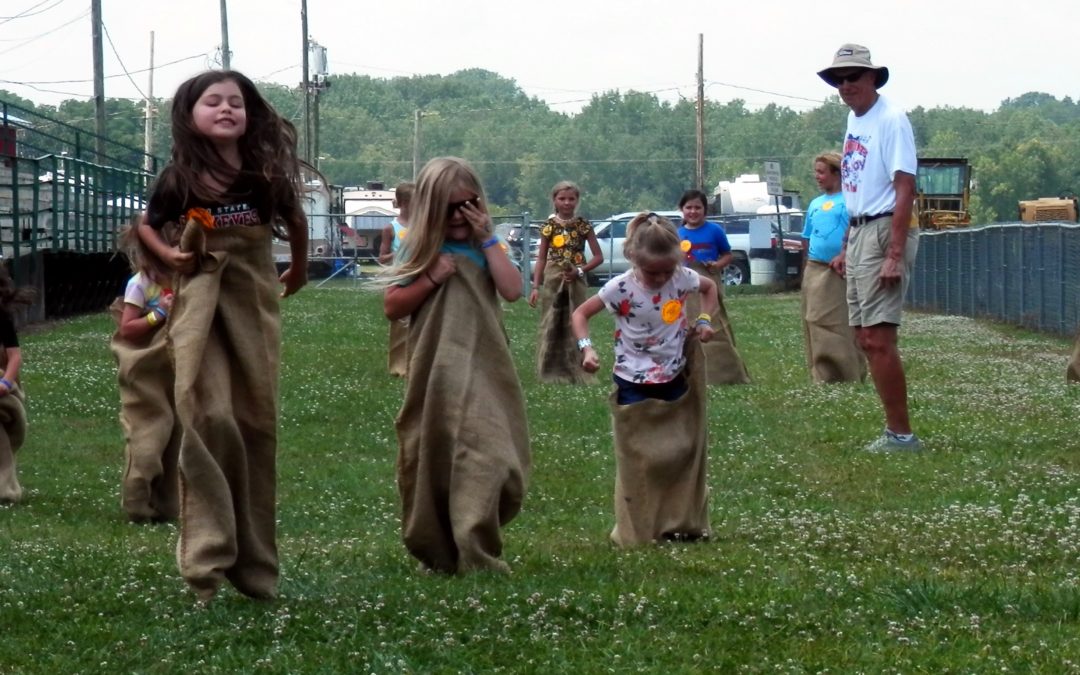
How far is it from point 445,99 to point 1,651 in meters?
123

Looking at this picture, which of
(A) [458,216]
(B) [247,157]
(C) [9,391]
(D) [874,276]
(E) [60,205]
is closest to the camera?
(B) [247,157]

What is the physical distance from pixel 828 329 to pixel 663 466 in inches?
319

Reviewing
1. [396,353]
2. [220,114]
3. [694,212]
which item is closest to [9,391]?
[220,114]

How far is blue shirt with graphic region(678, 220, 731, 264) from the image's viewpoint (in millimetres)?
15359

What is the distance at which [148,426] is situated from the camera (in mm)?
9484

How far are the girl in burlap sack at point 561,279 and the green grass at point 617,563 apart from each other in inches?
66.9

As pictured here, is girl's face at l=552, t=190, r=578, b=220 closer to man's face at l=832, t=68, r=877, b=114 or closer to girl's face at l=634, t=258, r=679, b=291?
man's face at l=832, t=68, r=877, b=114

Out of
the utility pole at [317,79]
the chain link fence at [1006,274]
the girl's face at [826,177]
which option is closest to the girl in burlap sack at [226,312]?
the girl's face at [826,177]

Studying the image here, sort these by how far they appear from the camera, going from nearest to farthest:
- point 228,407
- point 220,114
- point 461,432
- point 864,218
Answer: point 228,407, point 220,114, point 461,432, point 864,218

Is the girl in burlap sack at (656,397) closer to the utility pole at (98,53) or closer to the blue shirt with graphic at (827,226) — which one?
the blue shirt with graphic at (827,226)

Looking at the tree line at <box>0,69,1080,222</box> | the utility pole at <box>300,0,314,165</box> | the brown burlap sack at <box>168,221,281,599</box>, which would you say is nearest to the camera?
the brown burlap sack at <box>168,221,281,599</box>

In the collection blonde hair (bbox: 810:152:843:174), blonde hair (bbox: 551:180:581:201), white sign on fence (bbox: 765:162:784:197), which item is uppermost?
white sign on fence (bbox: 765:162:784:197)

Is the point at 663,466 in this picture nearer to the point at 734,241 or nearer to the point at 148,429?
the point at 148,429

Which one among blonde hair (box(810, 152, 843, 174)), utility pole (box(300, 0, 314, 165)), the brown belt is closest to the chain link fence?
blonde hair (box(810, 152, 843, 174))
